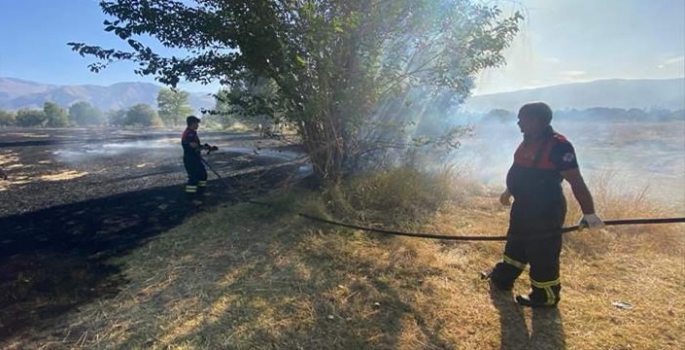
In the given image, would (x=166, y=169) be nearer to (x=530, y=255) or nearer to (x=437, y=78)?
(x=437, y=78)

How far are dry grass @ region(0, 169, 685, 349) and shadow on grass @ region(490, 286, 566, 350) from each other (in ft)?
0.04

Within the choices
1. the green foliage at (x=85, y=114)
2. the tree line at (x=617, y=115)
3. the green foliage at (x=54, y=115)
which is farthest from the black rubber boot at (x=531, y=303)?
the green foliage at (x=85, y=114)

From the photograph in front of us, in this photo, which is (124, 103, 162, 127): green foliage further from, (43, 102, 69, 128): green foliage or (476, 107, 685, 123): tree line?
(476, 107, 685, 123): tree line

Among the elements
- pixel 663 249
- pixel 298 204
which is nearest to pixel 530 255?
pixel 663 249

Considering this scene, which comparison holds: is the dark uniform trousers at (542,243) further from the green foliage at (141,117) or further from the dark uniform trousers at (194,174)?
the green foliage at (141,117)

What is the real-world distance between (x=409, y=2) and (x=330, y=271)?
3.56 m

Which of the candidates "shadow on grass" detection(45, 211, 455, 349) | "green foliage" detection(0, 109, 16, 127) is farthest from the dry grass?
"green foliage" detection(0, 109, 16, 127)

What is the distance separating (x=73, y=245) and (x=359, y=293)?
11.4 feet

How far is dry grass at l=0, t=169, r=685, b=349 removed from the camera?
2.69 m

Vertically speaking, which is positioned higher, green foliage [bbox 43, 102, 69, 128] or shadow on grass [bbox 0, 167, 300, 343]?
green foliage [bbox 43, 102, 69, 128]

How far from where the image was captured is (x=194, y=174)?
21.8 ft

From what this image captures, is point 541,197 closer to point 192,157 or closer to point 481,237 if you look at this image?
point 481,237

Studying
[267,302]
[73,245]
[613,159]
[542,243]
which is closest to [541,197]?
[542,243]

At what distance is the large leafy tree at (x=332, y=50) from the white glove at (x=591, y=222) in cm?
289
